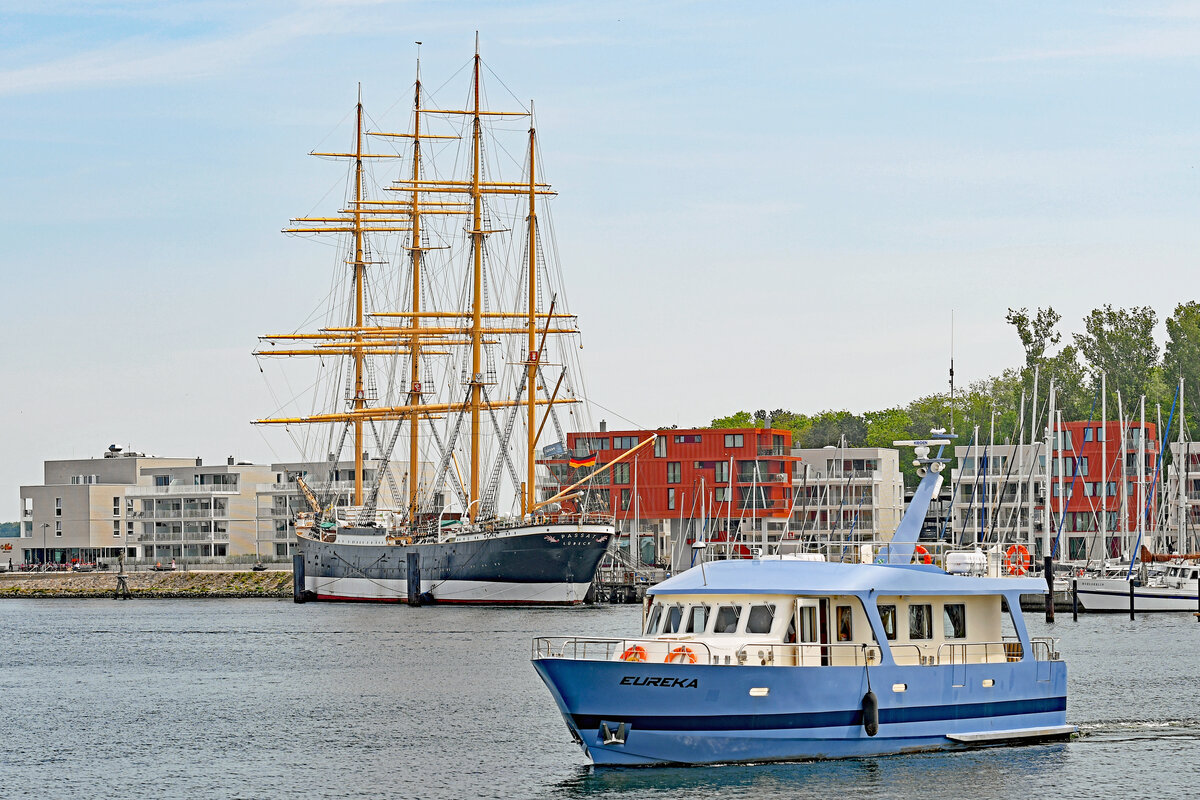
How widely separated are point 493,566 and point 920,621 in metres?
80.9

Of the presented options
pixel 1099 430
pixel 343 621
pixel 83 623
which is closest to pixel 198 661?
pixel 343 621

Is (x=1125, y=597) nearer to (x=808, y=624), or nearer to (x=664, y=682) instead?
A: (x=808, y=624)

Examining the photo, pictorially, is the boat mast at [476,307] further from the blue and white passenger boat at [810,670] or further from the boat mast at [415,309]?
the blue and white passenger boat at [810,670]

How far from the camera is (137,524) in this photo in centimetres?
19125

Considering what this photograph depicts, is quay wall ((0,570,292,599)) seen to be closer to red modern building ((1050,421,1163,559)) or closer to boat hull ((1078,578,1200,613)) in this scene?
red modern building ((1050,421,1163,559))

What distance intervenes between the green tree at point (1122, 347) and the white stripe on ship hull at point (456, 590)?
69.3 m

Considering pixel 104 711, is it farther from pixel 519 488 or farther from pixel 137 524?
pixel 137 524

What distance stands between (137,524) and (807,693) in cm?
16846

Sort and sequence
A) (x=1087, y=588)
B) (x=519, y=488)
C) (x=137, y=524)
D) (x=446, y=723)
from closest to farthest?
(x=446, y=723) < (x=1087, y=588) < (x=519, y=488) < (x=137, y=524)

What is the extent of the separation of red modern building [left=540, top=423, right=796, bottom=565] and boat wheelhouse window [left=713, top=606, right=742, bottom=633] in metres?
111

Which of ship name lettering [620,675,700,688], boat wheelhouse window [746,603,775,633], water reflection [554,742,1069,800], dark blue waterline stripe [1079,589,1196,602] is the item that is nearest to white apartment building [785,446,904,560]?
dark blue waterline stripe [1079,589,1196,602]

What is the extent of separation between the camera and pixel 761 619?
34500mm

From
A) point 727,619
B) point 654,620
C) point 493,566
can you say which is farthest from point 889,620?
point 493,566

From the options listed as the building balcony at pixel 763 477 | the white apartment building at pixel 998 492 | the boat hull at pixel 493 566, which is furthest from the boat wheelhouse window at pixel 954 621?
the building balcony at pixel 763 477
